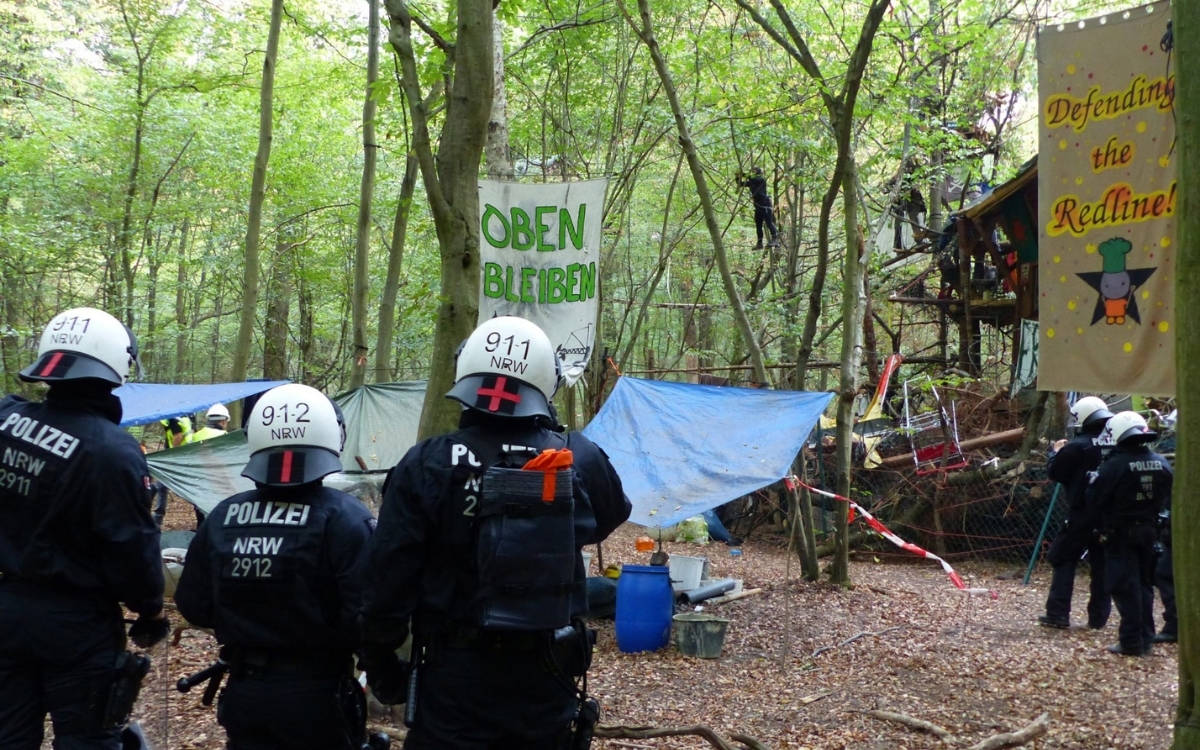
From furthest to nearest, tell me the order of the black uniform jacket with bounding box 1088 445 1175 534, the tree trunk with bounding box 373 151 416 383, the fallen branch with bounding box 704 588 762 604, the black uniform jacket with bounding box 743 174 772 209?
the black uniform jacket with bounding box 743 174 772 209
the tree trunk with bounding box 373 151 416 383
the fallen branch with bounding box 704 588 762 604
the black uniform jacket with bounding box 1088 445 1175 534

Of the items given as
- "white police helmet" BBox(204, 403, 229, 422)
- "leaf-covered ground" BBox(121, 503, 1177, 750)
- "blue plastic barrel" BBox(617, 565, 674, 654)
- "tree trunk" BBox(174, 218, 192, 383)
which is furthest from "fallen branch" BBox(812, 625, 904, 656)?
"tree trunk" BBox(174, 218, 192, 383)

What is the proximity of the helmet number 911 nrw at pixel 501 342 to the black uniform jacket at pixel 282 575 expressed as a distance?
2.34ft

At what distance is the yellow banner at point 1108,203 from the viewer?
13.0 feet

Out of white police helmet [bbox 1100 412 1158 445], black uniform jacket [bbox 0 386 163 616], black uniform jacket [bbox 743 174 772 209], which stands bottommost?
black uniform jacket [bbox 0 386 163 616]

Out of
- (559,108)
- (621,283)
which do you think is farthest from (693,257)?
(559,108)

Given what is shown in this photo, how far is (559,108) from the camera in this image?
14516mm

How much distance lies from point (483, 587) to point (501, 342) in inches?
30.7

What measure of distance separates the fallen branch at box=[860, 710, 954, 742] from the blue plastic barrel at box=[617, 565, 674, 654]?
1954 millimetres

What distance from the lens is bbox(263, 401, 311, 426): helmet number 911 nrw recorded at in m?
3.18

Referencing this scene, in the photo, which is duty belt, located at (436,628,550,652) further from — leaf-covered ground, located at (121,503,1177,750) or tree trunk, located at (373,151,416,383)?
tree trunk, located at (373,151,416,383)

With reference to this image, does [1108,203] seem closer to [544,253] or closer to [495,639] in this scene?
[495,639]

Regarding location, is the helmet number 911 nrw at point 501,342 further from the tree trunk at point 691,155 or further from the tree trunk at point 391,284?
the tree trunk at point 391,284

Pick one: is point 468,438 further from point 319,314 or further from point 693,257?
point 319,314

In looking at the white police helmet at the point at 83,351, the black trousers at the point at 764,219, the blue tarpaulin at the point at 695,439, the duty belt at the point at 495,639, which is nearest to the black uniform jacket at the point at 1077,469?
the blue tarpaulin at the point at 695,439
